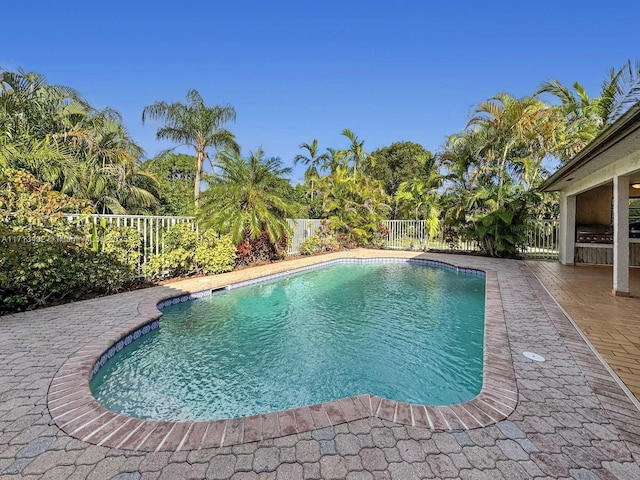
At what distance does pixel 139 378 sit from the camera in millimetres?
3699

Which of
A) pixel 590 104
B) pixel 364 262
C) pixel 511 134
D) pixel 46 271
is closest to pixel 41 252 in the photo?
pixel 46 271

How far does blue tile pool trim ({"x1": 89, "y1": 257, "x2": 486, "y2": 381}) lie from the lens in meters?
4.01

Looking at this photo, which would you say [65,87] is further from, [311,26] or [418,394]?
[418,394]

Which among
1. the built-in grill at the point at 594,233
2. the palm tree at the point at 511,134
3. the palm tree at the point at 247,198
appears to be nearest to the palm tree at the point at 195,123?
the palm tree at the point at 247,198

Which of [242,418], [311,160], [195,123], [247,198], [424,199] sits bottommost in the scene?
[242,418]

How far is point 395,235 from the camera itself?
1805cm

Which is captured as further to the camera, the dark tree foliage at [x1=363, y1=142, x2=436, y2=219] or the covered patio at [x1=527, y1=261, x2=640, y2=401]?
the dark tree foliage at [x1=363, y1=142, x2=436, y2=219]

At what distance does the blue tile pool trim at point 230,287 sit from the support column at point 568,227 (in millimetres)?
3554

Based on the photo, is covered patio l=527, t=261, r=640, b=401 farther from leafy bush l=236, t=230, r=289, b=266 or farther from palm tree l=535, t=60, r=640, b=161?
leafy bush l=236, t=230, r=289, b=266

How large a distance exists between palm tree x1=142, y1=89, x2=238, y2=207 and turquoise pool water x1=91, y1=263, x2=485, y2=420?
14.1 metres

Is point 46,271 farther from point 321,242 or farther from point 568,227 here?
point 568,227

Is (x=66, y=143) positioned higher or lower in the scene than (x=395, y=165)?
lower

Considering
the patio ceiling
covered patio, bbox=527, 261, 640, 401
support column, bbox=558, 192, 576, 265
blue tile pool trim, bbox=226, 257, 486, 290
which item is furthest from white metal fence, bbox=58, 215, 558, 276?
the patio ceiling

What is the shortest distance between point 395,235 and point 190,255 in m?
12.2
